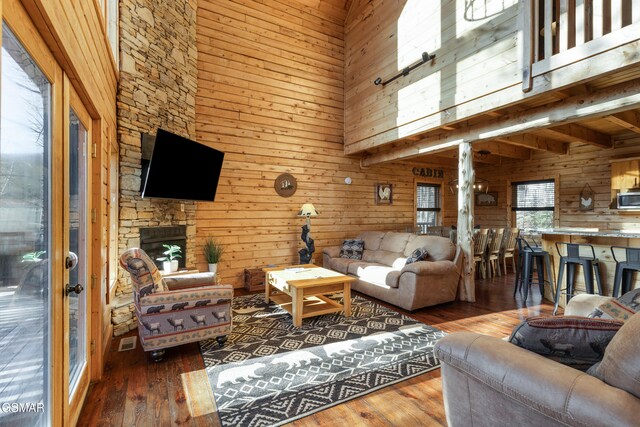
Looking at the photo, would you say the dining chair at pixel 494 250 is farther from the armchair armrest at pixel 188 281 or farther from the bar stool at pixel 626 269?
the armchair armrest at pixel 188 281

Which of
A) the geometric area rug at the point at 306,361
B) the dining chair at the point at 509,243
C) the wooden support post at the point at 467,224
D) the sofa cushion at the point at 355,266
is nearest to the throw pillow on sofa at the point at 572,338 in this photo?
the geometric area rug at the point at 306,361

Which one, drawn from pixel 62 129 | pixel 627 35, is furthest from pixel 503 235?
pixel 62 129

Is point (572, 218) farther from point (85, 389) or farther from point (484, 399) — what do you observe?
point (85, 389)

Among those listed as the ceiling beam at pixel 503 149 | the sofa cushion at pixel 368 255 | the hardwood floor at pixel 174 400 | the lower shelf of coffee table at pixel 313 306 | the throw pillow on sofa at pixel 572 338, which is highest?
the ceiling beam at pixel 503 149

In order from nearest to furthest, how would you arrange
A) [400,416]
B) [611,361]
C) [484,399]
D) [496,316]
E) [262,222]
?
[611,361]
[484,399]
[400,416]
[496,316]
[262,222]

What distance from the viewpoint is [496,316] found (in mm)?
3752

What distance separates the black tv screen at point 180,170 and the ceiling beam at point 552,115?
3.52 metres

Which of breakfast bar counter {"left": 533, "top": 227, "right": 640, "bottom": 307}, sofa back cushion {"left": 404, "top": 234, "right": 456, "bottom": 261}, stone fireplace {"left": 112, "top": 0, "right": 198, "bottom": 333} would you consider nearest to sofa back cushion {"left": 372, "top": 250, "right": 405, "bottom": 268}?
sofa back cushion {"left": 404, "top": 234, "right": 456, "bottom": 261}

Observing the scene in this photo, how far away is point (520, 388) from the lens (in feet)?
3.58

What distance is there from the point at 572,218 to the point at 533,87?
15.2 ft

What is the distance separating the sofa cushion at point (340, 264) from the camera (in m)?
5.12

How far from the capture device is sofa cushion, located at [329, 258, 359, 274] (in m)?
5.12

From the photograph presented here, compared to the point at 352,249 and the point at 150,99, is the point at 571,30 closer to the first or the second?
the point at 352,249

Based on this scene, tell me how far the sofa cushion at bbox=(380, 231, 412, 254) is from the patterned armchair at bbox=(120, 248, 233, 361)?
10.6 feet
